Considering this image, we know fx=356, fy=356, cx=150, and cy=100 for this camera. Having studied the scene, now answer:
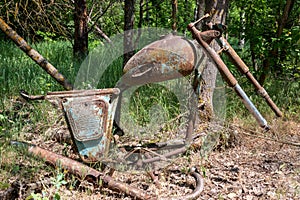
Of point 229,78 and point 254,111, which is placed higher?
point 229,78

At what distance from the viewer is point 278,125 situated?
12.3 feet

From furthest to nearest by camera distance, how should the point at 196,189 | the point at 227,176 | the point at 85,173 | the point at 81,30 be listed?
the point at 81,30 < the point at 227,176 < the point at 196,189 < the point at 85,173

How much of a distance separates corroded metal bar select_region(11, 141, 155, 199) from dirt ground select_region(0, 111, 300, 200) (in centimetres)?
10

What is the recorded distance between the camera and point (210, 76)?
356 cm

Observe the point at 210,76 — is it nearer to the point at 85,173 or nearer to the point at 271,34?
the point at 271,34

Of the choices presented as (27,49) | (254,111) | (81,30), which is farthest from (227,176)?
(81,30)

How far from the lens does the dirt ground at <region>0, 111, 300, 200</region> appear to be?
246 cm

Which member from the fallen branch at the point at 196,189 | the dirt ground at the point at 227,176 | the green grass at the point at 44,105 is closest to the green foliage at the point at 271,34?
the green grass at the point at 44,105

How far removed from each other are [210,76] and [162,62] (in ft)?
4.28

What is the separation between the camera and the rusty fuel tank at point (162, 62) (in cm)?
236

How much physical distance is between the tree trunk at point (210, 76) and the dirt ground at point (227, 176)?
0.89 ft

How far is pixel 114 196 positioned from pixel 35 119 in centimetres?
160

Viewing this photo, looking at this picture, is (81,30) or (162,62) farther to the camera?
(81,30)

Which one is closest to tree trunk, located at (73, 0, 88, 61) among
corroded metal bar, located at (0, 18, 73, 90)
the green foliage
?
the green foliage
